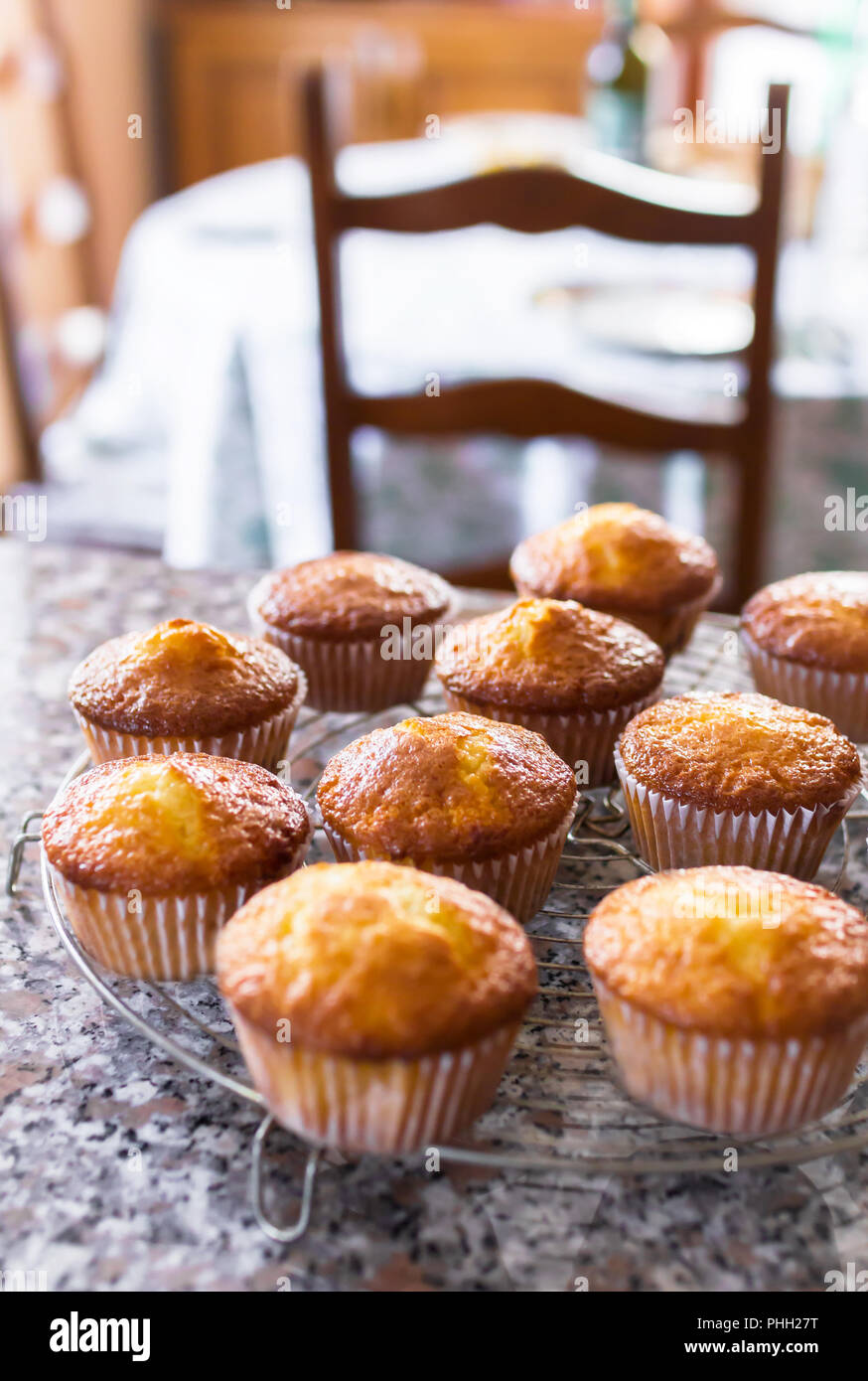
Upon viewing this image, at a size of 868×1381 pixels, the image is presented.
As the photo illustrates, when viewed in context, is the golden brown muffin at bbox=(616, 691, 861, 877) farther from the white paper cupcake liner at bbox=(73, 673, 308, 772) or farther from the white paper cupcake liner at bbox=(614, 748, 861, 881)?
the white paper cupcake liner at bbox=(73, 673, 308, 772)

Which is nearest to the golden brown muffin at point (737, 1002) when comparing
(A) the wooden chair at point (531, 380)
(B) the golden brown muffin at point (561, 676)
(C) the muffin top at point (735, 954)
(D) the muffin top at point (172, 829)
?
(C) the muffin top at point (735, 954)

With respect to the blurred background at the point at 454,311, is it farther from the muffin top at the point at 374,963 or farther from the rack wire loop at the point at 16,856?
the muffin top at the point at 374,963

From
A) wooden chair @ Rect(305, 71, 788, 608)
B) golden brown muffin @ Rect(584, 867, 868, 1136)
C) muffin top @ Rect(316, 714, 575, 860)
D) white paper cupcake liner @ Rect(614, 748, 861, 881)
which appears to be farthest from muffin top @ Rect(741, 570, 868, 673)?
wooden chair @ Rect(305, 71, 788, 608)

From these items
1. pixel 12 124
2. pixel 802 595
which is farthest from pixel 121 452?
pixel 802 595

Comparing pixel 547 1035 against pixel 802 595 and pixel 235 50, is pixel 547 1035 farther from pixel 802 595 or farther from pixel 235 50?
pixel 235 50

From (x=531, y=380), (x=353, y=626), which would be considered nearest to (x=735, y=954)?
(x=353, y=626)
